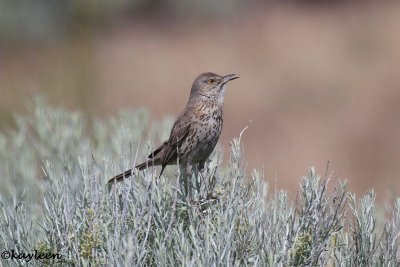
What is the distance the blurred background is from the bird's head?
5449mm

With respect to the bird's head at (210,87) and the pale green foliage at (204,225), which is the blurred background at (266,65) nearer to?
the bird's head at (210,87)

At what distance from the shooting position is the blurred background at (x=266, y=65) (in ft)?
46.1

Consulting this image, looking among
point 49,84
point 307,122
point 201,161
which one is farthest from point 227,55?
point 201,161

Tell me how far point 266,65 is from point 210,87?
12.7 meters

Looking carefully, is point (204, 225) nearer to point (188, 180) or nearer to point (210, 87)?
point (188, 180)

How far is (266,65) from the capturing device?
18.4 meters

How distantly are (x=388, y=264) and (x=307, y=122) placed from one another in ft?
38.9

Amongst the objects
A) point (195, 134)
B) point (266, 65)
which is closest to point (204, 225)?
point (195, 134)

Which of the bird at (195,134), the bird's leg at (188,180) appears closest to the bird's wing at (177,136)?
the bird at (195,134)

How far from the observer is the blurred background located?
553 inches

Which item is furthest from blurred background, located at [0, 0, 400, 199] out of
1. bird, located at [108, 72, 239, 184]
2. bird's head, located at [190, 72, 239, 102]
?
bird, located at [108, 72, 239, 184]

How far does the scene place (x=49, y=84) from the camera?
8.88 meters

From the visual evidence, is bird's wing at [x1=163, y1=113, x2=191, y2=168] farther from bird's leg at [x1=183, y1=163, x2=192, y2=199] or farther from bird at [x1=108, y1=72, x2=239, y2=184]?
bird's leg at [x1=183, y1=163, x2=192, y2=199]

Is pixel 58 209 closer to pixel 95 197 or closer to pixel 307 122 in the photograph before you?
pixel 95 197
